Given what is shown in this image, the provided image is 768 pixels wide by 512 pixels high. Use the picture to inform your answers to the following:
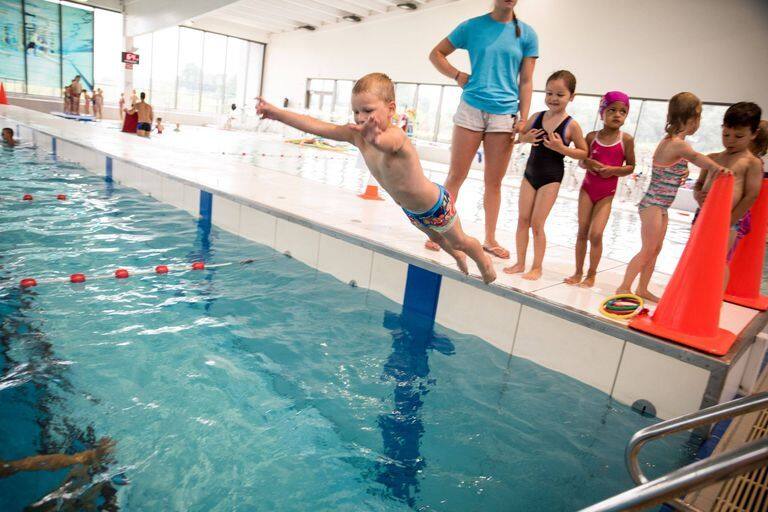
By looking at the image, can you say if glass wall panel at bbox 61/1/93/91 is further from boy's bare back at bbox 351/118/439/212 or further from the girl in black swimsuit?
boy's bare back at bbox 351/118/439/212

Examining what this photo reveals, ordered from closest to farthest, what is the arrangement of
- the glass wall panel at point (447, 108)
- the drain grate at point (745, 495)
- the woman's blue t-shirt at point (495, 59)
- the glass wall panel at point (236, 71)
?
the drain grate at point (745, 495)
the woman's blue t-shirt at point (495, 59)
the glass wall panel at point (447, 108)
the glass wall panel at point (236, 71)

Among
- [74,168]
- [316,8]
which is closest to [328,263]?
[74,168]

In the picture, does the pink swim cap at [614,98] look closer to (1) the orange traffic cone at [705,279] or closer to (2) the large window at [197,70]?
(1) the orange traffic cone at [705,279]

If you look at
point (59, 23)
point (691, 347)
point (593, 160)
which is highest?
point (59, 23)

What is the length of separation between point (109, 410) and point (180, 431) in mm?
357

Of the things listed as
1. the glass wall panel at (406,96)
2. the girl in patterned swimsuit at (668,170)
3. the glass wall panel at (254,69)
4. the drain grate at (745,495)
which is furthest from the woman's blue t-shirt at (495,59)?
the glass wall panel at (254,69)

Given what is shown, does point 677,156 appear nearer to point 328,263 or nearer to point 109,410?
point 328,263

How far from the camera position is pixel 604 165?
3.18 m

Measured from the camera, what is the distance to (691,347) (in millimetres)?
2537

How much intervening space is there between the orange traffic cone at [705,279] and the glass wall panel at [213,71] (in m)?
28.5

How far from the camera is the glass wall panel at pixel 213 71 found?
26656 mm

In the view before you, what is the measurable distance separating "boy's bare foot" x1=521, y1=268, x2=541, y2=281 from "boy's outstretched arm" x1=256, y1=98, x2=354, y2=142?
1.71 meters

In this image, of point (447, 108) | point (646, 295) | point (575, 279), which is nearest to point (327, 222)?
point (575, 279)

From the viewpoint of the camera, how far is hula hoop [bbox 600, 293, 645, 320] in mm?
2846
